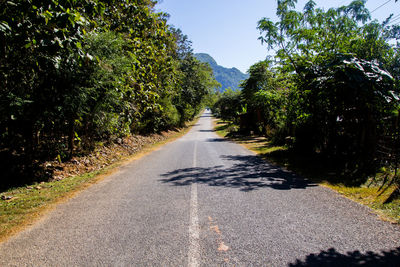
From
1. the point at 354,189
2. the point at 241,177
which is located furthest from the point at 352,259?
the point at 241,177

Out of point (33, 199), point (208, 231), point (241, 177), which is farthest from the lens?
point (241, 177)

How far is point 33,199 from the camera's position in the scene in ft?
17.5

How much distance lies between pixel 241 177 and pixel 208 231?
12.1ft

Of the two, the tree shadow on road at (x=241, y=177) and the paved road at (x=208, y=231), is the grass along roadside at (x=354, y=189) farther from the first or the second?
the tree shadow on road at (x=241, y=177)

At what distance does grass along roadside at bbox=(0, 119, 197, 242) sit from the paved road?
31 cm

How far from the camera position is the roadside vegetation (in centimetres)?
615

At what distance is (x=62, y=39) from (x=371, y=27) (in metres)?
10.4

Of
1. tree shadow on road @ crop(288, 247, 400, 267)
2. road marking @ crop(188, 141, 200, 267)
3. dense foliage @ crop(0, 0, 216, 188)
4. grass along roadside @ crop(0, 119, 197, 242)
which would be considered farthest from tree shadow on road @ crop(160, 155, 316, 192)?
dense foliage @ crop(0, 0, 216, 188)

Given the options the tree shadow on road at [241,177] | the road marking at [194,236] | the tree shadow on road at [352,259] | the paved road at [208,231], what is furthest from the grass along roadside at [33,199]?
the tree shadow on road at [352,259]

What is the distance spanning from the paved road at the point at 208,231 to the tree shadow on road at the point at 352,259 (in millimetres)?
12

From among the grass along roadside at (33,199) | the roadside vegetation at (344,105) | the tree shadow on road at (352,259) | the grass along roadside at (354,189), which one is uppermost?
the roadside vegetation at (344,105)

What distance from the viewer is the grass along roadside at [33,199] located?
13.5 ft

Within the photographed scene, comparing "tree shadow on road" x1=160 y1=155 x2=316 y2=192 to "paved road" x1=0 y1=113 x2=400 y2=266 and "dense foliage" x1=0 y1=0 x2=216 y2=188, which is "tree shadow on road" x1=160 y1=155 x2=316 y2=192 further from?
"dense foliage" x1=0 y1=0 x2=216 y2=188

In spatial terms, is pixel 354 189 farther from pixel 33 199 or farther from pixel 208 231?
pixel 33 199
